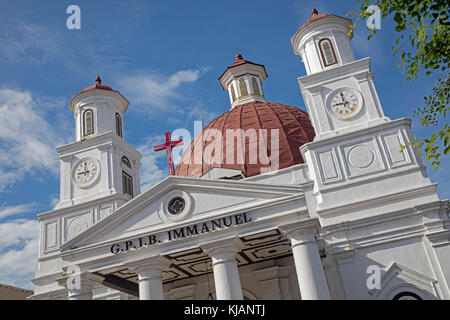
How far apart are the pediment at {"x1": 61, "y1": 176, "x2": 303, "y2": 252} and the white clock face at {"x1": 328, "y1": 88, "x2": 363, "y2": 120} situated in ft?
23.0

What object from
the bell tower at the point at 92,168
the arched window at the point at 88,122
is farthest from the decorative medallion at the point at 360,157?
the arched window at the point at 88,122

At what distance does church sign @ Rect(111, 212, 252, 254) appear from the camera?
1485cm

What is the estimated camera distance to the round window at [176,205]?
51.9 feet

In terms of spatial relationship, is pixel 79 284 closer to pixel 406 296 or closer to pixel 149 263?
pixel 149 263

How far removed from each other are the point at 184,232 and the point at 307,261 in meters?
4.35

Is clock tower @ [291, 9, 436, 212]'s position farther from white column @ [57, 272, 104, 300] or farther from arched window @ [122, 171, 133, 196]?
arched window @ [122, 171, 133, 196]

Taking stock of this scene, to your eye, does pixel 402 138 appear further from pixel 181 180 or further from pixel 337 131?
pixel 181 180

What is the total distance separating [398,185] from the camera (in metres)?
17.8

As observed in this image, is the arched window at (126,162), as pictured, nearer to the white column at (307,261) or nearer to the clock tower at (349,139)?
the clock tower at (349,139)

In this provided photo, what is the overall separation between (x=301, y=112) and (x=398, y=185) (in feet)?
38.0

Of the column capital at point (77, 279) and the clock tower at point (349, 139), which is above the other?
the clock tower at point (349, 139)

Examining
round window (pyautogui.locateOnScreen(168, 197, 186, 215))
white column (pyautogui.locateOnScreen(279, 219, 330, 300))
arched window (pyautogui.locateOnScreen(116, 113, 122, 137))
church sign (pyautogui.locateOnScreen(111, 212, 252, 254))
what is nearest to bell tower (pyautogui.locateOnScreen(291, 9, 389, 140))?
white column (pyautogui.locateOnScreen(279, 219, 330, 300))

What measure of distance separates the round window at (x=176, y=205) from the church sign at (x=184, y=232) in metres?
0.82
